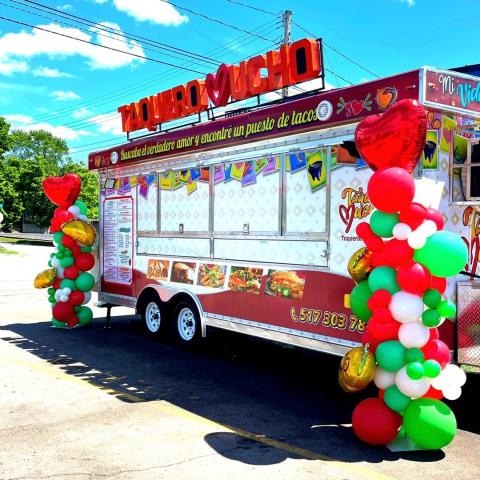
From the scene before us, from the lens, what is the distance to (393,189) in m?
4.49

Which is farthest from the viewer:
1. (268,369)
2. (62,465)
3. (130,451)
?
(268,369)

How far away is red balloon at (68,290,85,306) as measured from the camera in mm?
9961

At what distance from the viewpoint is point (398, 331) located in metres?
4.61

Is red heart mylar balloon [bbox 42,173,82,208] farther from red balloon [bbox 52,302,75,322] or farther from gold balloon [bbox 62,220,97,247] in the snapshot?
red balloon [bbox 52,302,75,322]

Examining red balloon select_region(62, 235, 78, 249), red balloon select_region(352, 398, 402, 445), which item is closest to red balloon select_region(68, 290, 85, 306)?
red balloon select_region(62, 235, 78, 249)

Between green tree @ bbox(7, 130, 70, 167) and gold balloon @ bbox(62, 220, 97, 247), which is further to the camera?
green tree @ bbox(7, 130, 70, 167)

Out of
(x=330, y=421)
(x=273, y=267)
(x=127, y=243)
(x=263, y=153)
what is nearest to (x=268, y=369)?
(x=273, y=267)

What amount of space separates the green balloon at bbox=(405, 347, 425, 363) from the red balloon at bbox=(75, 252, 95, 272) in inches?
268

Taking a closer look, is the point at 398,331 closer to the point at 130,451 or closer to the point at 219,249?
the point at 130,451

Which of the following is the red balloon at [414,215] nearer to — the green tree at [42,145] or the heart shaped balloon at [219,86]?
the heart shaped balloon at [219,86]

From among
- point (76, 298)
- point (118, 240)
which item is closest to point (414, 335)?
point (118, 240)

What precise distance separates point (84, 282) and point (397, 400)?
6691 millimetres

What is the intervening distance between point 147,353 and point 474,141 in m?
5.15

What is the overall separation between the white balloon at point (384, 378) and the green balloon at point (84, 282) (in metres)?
6.47
